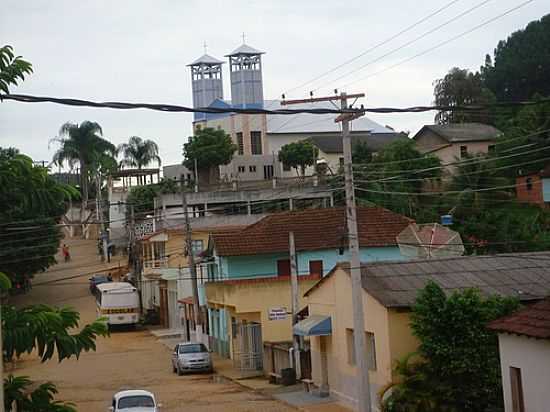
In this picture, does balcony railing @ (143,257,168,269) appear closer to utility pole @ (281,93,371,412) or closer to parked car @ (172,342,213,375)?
parked car @ (172,342,213,375)

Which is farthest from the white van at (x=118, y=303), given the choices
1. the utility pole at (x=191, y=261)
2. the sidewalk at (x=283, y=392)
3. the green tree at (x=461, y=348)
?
the green tree at (x=461, y=348)

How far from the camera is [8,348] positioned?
12.8m

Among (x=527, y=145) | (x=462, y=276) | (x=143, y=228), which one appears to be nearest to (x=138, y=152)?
(x=143, y=228)

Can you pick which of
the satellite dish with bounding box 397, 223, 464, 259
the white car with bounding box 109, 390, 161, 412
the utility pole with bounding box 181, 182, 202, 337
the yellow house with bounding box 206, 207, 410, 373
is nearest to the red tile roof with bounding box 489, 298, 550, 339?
the white car with bounding box 109, 390, 161, 412

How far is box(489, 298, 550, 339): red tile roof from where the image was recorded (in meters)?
18.8

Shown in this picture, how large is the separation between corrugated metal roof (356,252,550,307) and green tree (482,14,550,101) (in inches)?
2869

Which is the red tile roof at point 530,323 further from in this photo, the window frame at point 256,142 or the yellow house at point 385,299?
the window frame at point 256,142

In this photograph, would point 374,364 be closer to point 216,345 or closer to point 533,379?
point 533,379

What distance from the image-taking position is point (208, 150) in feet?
298

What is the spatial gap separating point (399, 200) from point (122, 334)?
20.5 metres

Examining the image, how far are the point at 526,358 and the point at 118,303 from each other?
4630 cm

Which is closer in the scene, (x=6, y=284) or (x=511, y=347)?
(x=6, y=284)

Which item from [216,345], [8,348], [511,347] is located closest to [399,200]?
[216,345]

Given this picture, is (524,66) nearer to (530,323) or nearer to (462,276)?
(462,276)
